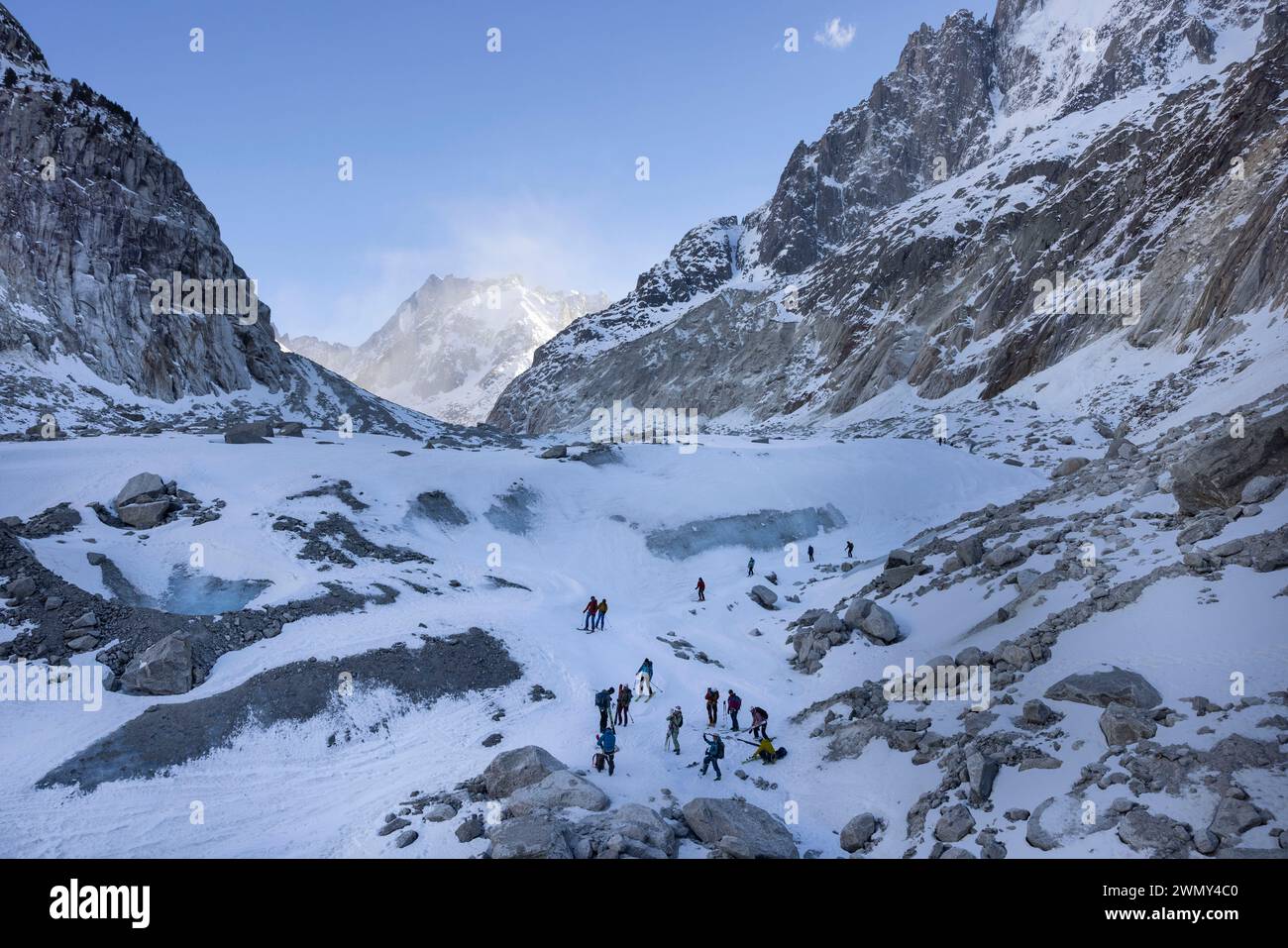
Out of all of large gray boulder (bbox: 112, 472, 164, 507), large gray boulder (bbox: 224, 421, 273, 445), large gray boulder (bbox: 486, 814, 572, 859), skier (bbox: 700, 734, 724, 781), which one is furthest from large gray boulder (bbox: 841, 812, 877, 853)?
large gray boulder (bbox: 224, 421, 273, 445)

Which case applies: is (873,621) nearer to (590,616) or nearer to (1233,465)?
(1233,465)

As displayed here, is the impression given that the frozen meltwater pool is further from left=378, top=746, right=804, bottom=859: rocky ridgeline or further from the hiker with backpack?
left=378, top=746, right=804, bottom=859: rocky ridgeline

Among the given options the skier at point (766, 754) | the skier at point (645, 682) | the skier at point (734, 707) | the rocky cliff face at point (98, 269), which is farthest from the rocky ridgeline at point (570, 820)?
the rocky cliff face at point (98, 269)

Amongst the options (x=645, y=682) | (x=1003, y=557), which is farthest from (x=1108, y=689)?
(x=645, y=682)

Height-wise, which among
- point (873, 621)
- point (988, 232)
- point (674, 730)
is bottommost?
point (674, 730)

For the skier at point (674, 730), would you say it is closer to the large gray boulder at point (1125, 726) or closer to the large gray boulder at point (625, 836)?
the large gray boulder at point (625, 836)

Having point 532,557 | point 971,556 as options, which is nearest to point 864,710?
point 971,556
